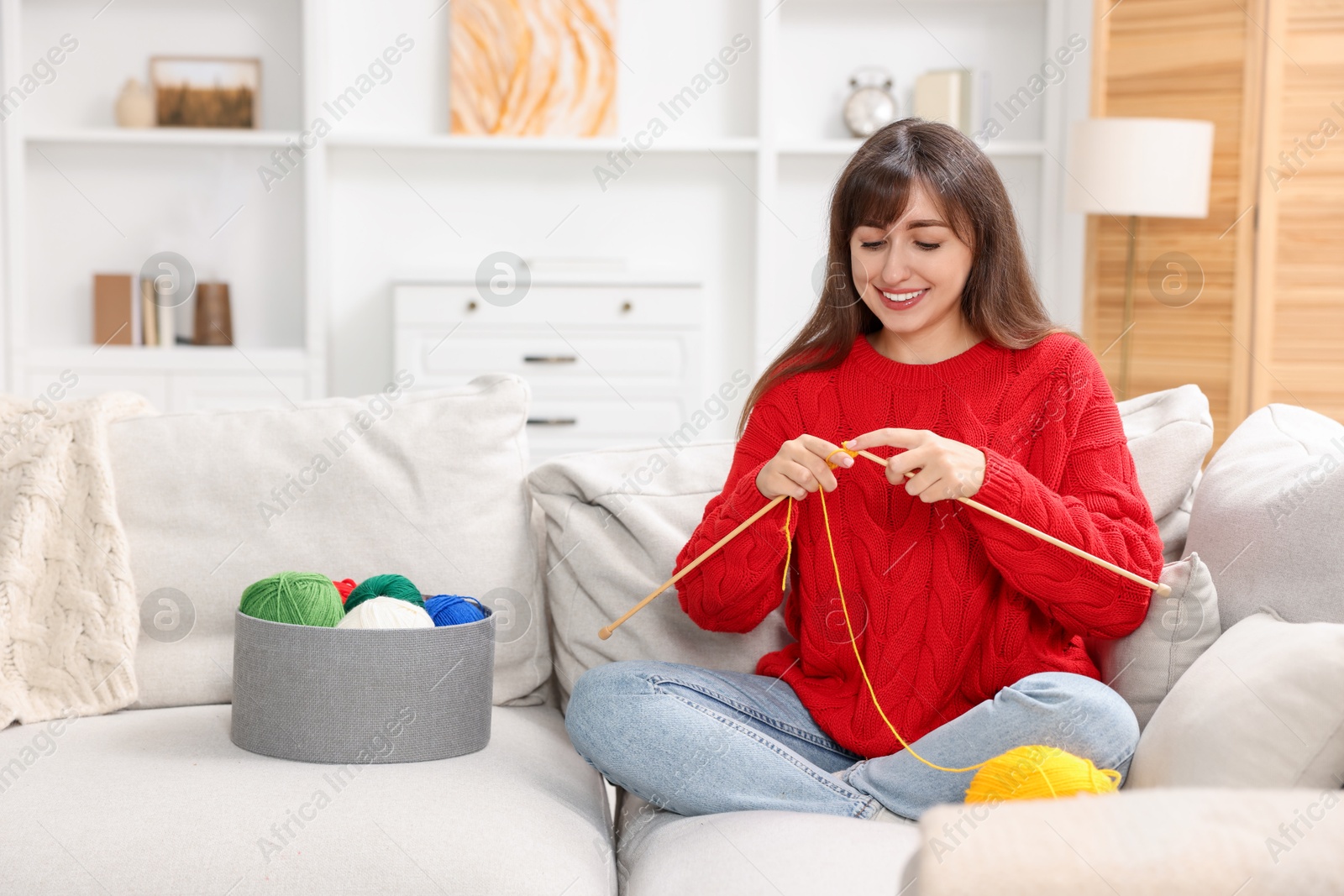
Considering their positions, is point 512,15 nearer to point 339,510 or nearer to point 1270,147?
point 1270,147

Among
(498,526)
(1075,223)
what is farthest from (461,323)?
(498,526)

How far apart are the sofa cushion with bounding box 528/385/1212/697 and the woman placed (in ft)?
0.21

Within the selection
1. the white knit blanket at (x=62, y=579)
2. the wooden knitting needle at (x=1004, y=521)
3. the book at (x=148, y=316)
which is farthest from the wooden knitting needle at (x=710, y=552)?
the book at (x=148, y=316)

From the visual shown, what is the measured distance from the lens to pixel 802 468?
134 cm

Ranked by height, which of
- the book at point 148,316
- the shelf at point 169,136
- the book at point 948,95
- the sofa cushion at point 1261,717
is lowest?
the sofa cushion at point 1261,717

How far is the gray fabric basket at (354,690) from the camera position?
127 centimetres

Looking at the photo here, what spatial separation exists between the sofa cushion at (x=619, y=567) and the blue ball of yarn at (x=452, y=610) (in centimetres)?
19

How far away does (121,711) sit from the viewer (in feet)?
4.81

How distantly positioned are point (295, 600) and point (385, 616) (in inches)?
4.0

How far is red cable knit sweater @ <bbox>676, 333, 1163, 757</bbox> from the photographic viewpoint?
1312 mm

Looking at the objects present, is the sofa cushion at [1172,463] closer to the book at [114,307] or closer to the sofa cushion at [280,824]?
the sofa cushion at [280,824]

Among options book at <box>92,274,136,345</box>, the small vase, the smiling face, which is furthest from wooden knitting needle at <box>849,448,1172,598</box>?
the small vase

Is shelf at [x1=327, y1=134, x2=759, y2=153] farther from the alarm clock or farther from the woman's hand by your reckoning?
the woman's hand

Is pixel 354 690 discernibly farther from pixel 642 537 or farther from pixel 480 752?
pixel 642 537
